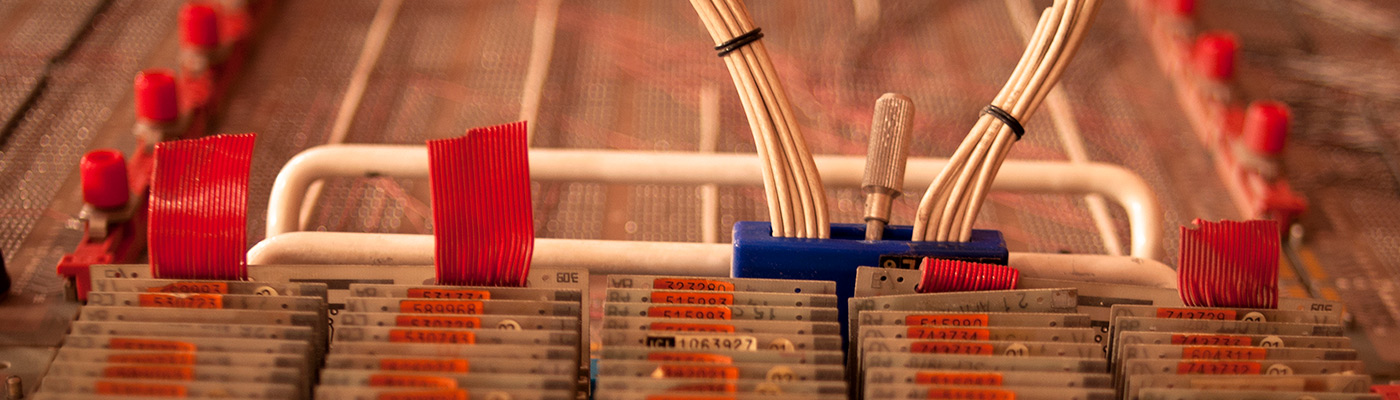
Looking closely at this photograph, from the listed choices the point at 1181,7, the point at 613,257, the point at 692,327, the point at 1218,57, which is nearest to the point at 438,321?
the point at 692,327

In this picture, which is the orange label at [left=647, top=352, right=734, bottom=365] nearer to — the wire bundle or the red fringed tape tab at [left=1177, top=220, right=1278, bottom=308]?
the wire bundle

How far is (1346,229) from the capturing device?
3.00m

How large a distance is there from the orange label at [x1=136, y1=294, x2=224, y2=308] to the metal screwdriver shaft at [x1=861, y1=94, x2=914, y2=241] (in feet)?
2.03

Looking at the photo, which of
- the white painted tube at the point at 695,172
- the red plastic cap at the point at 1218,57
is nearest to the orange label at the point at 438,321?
the white painted tube at the point at 695,172

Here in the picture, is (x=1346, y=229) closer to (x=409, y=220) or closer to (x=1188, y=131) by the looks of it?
(x=1188, y=131)

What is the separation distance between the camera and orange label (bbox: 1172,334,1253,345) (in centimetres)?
96

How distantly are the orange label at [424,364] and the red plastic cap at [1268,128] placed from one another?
8.54 ft

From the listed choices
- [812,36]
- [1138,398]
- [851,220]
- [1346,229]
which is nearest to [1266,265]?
[1138,398]

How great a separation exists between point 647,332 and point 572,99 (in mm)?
2476

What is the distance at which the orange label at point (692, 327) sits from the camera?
95 centimetres

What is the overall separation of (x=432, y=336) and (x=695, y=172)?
0.63 meters

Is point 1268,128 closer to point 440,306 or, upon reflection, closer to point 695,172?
point 695,172

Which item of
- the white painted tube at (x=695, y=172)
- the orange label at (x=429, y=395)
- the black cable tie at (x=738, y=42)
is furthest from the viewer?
the white painted tube at (x=695, y=172)

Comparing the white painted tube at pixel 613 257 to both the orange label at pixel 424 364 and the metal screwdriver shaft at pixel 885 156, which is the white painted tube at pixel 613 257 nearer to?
the metal screwdriver shaft at pixel 885 156
